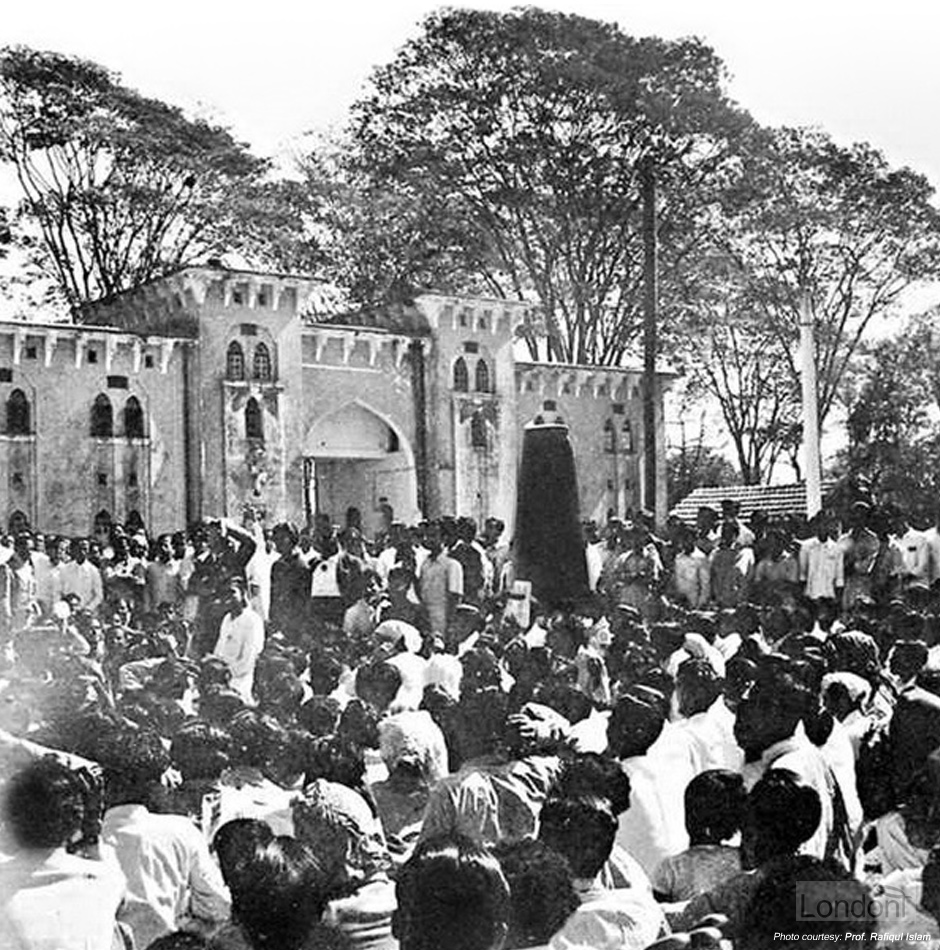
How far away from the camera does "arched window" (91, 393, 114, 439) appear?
1021 inches

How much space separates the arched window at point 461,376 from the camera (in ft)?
99.8

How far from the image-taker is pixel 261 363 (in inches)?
1091

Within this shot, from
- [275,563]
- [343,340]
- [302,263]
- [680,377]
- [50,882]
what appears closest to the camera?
[50,882]

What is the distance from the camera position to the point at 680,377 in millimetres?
35812

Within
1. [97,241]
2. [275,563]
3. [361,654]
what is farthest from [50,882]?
[97,241]

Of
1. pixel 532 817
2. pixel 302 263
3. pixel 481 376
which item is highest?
pixel 302 263

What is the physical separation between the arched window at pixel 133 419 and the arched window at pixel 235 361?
174cm

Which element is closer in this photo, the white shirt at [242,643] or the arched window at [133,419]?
the white shirt at [242,643]

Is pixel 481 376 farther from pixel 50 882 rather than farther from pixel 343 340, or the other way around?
pixel 50 882

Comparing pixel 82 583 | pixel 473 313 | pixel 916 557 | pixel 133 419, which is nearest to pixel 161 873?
pixel 916 557

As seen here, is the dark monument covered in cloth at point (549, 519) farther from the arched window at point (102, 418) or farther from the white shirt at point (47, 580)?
the arched window at point (102, 418)

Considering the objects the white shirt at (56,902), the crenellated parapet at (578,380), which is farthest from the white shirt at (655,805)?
the crenellated parapet at (578,380)

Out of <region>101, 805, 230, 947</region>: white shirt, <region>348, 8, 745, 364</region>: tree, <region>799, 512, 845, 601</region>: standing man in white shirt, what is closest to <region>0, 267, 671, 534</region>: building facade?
<region>348, 8, 745, 364</region>: tree

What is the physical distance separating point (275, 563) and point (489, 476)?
17425mm
